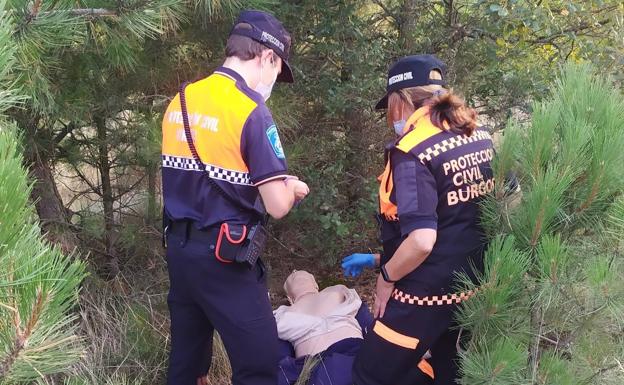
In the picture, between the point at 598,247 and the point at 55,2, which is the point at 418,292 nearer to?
the point at 598,247

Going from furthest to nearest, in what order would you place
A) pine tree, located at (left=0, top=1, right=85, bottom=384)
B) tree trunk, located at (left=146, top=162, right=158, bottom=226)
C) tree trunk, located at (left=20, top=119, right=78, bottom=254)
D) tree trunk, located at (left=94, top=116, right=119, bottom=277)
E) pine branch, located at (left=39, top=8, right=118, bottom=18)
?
tree trunk, located at (left=146, top=162, right=158, bottom=226), tree trunk, located at (left=94, top=116, right=119, bottom=277), tree trunk, located at (left=20, top=119, right=78, bottom=254), pine branch, located at (left=39, top=8, right=118, bottom=18), pine tree, located at (left=0, top=1, right=85, bottom=384)

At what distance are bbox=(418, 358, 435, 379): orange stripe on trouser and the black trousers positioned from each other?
2.11 ft

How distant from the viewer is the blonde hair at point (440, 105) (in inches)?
81.6

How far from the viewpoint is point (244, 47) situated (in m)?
2.15

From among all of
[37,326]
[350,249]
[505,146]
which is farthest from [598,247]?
[350,249]

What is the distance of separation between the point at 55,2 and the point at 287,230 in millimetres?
2456

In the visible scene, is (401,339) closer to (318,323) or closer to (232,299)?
(232,299)

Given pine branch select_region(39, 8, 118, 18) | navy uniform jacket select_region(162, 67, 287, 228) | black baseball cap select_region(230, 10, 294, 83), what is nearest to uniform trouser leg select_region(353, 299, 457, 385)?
navy uniform jacket select_region(162, 67, 287, 228)

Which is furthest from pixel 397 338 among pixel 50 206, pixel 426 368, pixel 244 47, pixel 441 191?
pixel 50 206

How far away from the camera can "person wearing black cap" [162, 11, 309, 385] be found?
2.02 m

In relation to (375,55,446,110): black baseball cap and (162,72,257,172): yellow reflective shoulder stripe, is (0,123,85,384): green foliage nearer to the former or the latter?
(162,72,257,172): yellow reflective shoulder stripe

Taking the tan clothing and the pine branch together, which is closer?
the pine branch

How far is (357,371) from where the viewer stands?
2.35 m

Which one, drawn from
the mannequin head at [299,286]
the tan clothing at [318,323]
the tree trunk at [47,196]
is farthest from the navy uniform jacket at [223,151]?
the mannequin head at [299,286]
